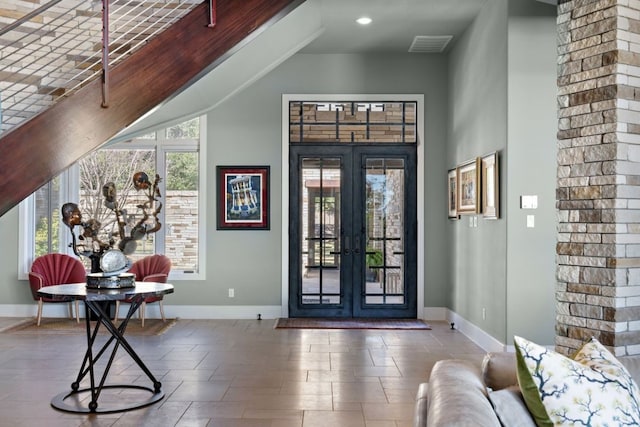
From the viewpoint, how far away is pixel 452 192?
23.2 feet

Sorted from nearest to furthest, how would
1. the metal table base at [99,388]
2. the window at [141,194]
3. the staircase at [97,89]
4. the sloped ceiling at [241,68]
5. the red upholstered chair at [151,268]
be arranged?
the staircase at [97,89] → the metal table base at [99,388] → the sloped ceiling at [241,68] → the red upholstered chair at [151,268] → the window at [141,194]

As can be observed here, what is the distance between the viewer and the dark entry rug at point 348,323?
6.82 m

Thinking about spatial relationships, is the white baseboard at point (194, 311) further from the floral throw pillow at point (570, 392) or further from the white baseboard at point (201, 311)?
the floral throw pillow at point (570, 392)

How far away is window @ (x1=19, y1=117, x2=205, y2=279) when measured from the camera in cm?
748

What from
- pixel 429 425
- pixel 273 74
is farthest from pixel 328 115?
pixel 429 425

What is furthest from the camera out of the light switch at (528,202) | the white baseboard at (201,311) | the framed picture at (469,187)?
the white baseboard at (201,311)

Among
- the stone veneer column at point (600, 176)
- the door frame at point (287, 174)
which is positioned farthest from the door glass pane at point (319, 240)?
the stone veneer column at point (600, 176)

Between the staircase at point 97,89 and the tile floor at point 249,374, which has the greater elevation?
the staircase at point 97,89

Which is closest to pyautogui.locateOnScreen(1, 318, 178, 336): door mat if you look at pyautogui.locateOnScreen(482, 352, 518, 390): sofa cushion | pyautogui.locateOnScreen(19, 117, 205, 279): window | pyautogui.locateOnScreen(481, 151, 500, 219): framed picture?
pyautogui.locateOnScreen(19, 117, 205, 279): window

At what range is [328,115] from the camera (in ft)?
24.8

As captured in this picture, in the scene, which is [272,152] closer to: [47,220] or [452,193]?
[452,193]

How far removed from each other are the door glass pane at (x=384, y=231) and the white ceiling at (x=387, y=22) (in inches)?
59.5

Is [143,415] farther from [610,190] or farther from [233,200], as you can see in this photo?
[233,200]

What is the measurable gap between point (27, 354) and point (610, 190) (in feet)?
16.7
